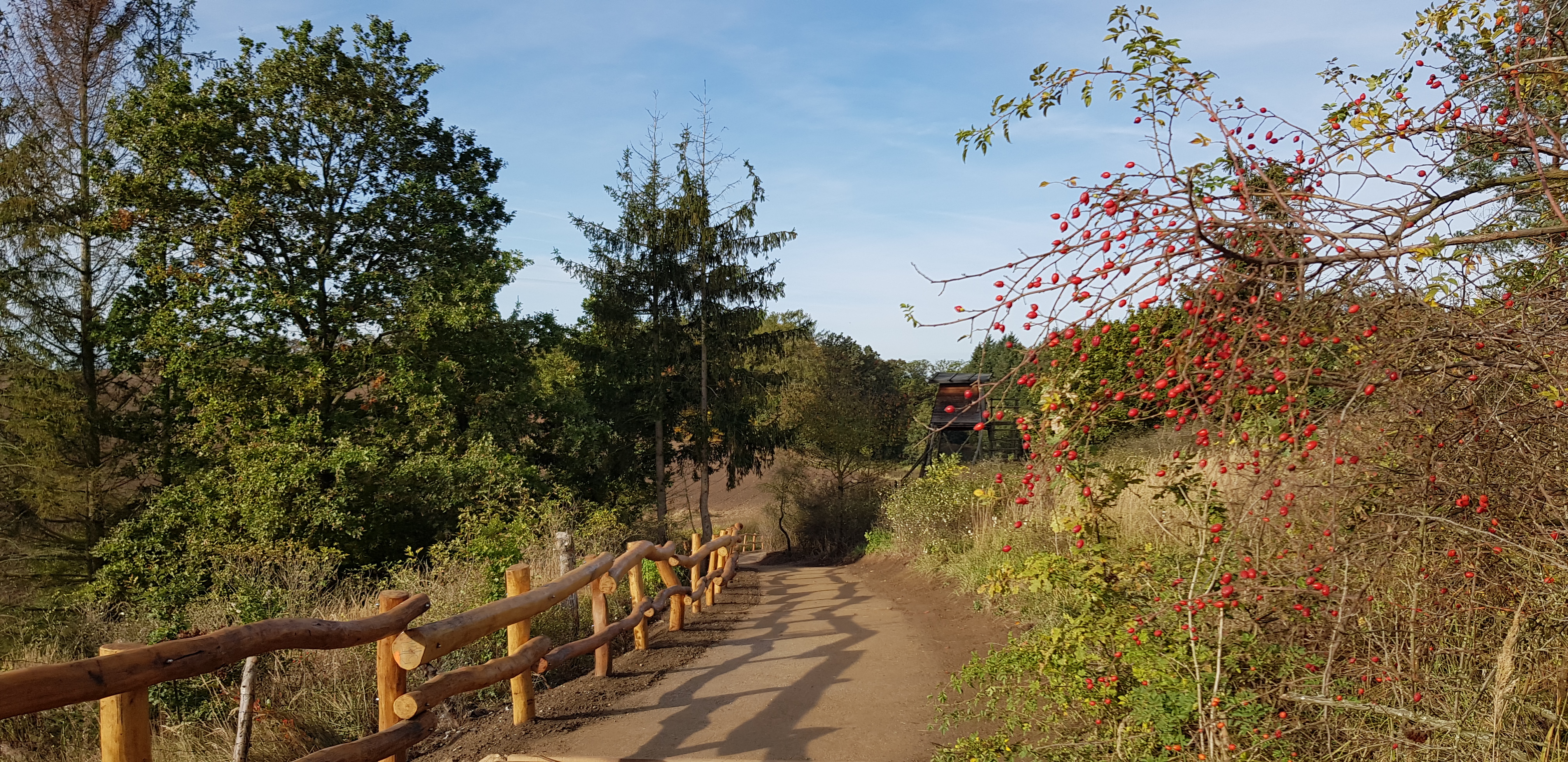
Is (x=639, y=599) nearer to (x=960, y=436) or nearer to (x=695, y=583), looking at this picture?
(x=695, y=583)

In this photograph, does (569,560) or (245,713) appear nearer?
(245,713)

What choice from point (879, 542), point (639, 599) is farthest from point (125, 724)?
point (879, 542)

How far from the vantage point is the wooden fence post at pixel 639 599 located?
8070mm

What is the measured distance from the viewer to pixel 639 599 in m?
8.23

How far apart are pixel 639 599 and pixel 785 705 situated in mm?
2573

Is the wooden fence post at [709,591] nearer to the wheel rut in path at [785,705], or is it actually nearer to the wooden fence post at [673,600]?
the wooden fence post at [673,600]

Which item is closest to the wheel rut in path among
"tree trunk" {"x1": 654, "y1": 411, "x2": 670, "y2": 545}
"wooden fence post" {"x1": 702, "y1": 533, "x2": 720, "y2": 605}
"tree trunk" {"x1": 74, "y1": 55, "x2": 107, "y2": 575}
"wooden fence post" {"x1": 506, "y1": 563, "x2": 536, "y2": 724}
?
"wooden fence post" {"x1": 506, "y1": 563, "x2": 536, "y2": 724}

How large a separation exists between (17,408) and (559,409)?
10.4 metres

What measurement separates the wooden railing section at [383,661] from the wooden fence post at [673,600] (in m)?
1.42

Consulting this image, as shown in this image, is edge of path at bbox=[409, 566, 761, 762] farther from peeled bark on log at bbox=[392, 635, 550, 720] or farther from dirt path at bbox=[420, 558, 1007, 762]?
peeled bark on log at bbox=[392, 635, 550, 720]

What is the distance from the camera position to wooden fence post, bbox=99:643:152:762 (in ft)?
10.1

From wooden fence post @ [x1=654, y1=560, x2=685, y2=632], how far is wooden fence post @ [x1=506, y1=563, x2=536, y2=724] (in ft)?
10.8

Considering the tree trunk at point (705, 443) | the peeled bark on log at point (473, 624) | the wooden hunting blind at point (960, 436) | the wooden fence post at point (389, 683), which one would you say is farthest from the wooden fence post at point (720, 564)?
the tree trunk at point (705, 443)

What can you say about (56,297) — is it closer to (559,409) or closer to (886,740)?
(559,409)
